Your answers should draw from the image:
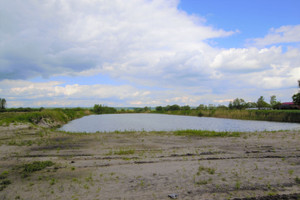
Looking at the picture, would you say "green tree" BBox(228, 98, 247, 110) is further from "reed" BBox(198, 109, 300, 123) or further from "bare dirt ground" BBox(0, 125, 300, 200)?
"bare dirt ground" BBox(0, 125, 300, 200)

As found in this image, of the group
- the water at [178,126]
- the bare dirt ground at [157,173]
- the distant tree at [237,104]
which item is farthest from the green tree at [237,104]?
the bare dirt ground at [157,173]

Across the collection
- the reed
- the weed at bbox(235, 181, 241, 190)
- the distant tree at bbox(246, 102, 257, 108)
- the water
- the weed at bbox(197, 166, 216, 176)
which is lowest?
the water

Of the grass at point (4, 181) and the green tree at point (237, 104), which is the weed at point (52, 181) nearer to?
the grass at point (4, 181)

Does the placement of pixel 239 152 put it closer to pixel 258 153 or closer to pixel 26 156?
pixel 258 153

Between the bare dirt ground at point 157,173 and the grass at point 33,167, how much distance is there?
0.25 m

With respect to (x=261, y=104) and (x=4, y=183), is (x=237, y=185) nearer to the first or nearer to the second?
(x=4, y=183)

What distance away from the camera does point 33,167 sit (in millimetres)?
8609

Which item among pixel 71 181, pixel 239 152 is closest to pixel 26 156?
pixel 71 181

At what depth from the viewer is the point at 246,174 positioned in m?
7.71

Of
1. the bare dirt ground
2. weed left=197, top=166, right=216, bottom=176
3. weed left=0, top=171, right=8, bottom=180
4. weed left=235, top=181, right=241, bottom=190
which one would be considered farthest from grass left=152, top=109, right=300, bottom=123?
weed left=0, top=171, right=8, bottom=180

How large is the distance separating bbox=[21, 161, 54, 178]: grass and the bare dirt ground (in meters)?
0.25

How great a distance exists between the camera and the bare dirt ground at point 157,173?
628cm

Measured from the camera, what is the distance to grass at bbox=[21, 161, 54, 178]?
26.9ft

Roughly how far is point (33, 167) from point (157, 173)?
533 cm
